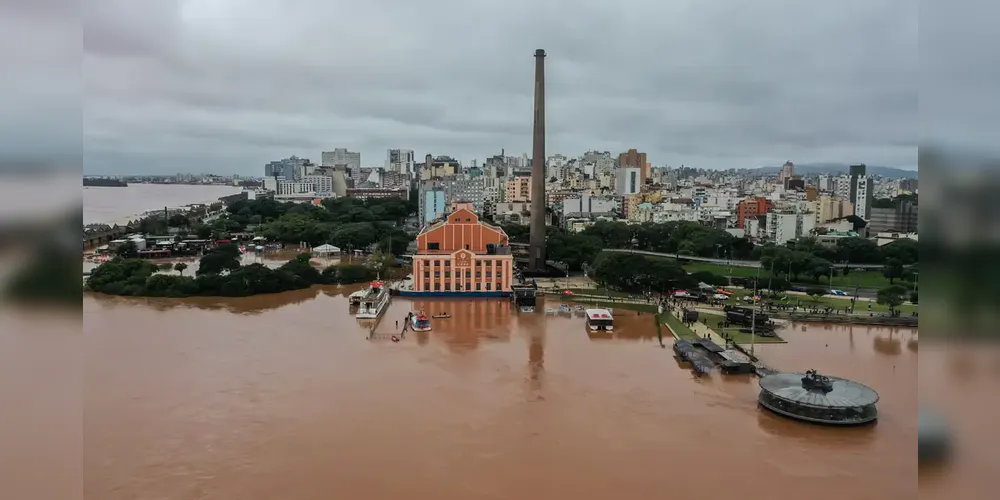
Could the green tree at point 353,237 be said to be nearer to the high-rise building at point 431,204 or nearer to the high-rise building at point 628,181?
the high-rise building at point 431,204

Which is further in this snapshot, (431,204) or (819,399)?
(431,204)

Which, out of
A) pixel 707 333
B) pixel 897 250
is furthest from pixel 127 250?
pixel 897 250

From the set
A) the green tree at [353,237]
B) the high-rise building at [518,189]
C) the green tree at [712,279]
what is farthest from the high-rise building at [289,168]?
the green tree at [712,279]

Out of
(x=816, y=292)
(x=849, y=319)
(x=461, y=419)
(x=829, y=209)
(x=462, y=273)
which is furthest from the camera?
(x=829, y=209)

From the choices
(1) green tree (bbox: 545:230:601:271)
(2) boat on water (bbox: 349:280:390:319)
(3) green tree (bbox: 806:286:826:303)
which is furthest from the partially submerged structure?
(1) green tree (bbox: 545:230:601:271)

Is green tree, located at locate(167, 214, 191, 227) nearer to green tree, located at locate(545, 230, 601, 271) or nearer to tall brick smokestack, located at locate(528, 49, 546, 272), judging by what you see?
green tree, located at locate(545, 230, 601, 271)

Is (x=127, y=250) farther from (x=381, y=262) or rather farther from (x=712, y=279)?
(x=712, y=279)

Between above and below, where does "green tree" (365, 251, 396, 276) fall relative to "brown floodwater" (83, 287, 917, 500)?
above
